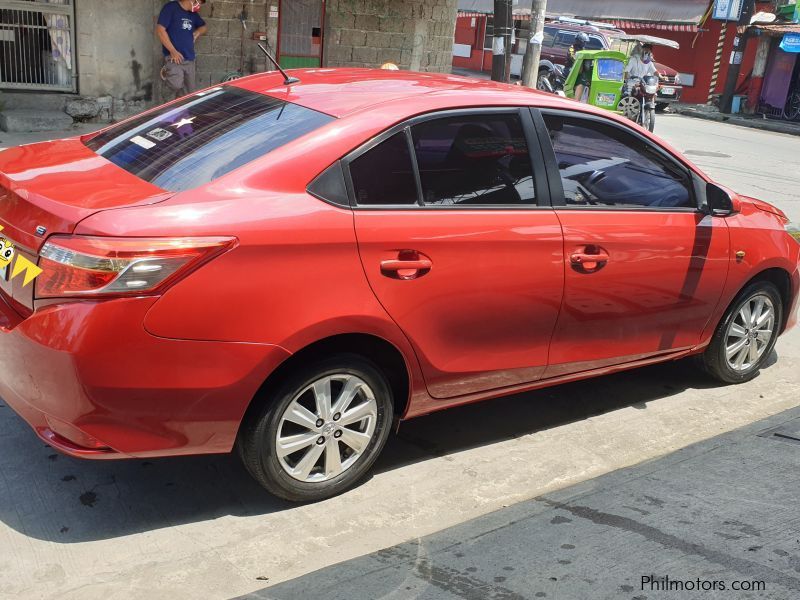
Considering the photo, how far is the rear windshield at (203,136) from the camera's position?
3.59 m

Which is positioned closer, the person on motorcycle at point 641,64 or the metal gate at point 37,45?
the metal gate at point 37,45

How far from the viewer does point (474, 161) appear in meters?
4.05

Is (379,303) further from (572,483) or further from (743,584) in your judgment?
(743,584)

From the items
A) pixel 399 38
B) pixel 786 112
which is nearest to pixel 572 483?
pixel 399 38

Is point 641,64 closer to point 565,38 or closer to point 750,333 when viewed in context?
point 565,38

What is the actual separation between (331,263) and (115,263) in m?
0.81

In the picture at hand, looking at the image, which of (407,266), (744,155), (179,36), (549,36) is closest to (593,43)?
(549,36)

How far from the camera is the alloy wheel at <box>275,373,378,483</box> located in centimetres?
356

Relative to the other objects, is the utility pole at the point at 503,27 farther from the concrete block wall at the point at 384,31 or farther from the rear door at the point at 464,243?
the rear door at the point at 464,243

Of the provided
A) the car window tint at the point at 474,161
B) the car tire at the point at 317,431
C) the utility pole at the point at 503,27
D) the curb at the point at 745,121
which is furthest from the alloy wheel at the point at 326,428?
the curb at the point at 745,121

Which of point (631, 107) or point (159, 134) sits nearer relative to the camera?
point (159, 134)

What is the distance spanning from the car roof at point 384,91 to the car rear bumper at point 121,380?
1.22 meters

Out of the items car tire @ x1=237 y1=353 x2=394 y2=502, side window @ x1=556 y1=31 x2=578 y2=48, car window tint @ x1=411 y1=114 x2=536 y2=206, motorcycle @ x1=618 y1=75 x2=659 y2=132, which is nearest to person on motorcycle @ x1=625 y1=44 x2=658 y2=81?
motorcycle @ x1=618 y1=75 x2=659 y2=132

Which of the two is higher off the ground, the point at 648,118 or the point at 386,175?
the point at 386,175
